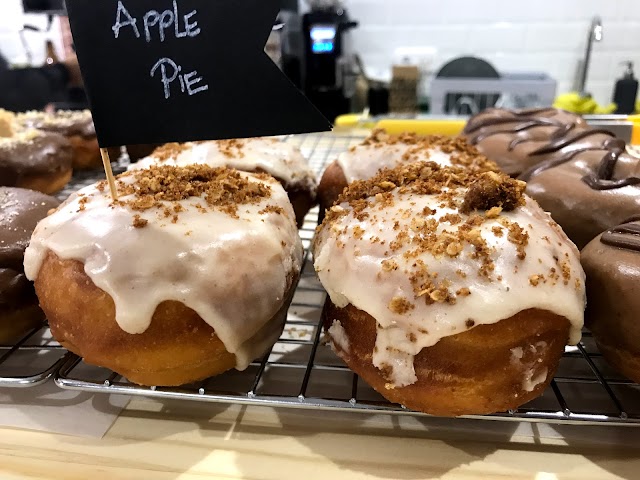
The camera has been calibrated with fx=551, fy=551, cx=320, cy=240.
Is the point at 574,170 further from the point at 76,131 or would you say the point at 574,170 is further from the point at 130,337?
the point at 76,131

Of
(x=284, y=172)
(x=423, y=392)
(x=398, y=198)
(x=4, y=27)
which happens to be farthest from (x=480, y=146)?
(x=4, y=27)

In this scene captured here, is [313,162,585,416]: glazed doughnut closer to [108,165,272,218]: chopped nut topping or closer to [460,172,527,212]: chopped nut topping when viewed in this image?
[460,172,527,212]: chopped nut topping

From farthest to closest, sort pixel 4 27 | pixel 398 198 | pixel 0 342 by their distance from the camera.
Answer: pixel 4 27, pixel 0 342, pixel 398 198

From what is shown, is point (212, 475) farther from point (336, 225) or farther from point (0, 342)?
point (0, 342)

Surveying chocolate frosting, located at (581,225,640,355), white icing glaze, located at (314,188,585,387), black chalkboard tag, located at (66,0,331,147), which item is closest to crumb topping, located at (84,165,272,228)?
black chalkboard tag, located at (66,0,331,147)

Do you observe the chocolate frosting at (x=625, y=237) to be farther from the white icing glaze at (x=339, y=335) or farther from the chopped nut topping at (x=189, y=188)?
the chopped nut topping at (x=189, y=188)

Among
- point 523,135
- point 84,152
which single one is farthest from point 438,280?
point 84,152

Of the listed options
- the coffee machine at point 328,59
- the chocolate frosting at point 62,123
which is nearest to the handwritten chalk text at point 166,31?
the chocolate frosting at point 62,123
